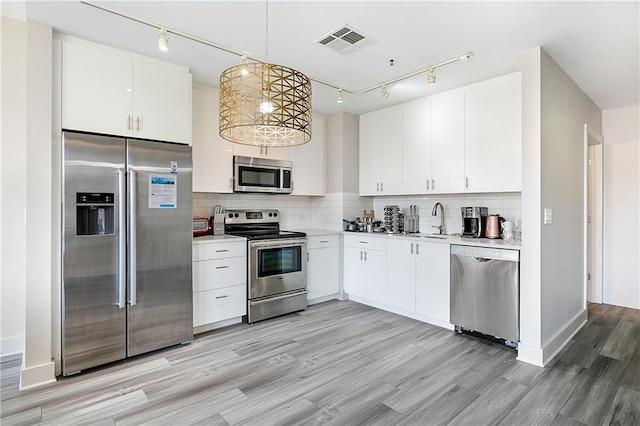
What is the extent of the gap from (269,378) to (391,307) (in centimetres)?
195

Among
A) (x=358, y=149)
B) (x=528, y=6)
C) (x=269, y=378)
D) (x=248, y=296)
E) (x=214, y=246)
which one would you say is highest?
(x=528, y=6)

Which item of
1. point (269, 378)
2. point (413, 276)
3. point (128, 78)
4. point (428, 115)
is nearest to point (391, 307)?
point (413, 276)

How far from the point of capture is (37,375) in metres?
2.38

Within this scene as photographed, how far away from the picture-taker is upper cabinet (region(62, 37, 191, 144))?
8.39 feet

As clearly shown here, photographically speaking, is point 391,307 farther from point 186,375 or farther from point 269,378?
point 186,375

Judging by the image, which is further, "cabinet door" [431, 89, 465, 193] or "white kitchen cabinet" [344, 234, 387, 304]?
"white kitchen cabinet" [344, 234, 387, 304]

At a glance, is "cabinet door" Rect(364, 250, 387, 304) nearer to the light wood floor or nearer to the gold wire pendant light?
the light wood floor

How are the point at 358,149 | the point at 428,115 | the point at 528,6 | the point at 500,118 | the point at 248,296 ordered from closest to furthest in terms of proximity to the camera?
the point at 528,6, the point at 500,118, the point at 248,296, the point at 428,115, the point at 358,149

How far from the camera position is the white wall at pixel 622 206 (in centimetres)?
417

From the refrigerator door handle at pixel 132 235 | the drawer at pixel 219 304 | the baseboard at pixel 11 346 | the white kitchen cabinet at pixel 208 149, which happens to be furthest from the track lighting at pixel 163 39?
the baseboard at pixel 11 346

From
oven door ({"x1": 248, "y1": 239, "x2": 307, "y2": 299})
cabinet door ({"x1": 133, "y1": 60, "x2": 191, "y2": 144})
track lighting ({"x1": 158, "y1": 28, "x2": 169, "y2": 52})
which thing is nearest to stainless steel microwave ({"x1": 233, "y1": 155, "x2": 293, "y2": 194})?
oven door ({"x1": 248, "y1": 239, "x2": 307, "y2": 299})

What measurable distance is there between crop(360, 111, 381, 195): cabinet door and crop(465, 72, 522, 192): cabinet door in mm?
1242

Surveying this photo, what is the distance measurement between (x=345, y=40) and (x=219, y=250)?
226 cm

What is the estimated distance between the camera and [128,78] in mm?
2789
